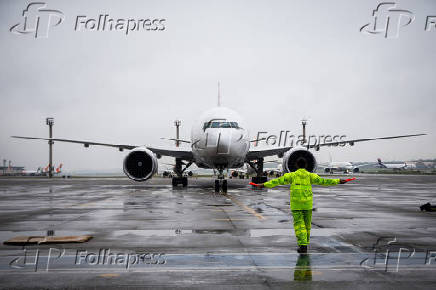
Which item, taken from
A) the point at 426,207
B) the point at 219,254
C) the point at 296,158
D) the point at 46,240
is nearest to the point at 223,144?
the point at 296,158

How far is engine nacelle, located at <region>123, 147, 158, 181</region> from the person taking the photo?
72.8 feet

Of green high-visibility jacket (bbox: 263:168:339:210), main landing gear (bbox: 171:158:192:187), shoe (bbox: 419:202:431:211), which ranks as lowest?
main landing gear (bbox: 171:158:192:187)

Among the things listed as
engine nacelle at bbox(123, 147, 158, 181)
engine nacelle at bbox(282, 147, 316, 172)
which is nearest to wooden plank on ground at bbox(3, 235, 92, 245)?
engine nacelle at bbox(123, 147, 158, 181)

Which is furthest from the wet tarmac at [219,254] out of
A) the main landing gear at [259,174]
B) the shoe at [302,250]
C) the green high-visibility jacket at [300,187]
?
the main landing gear at [259,174]

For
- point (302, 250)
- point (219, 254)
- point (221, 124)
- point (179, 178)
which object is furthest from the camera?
point (179, 178)

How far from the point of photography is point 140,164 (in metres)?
22.6

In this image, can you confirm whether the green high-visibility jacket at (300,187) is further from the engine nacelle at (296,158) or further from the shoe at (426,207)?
the engine nacelle at (296,158)

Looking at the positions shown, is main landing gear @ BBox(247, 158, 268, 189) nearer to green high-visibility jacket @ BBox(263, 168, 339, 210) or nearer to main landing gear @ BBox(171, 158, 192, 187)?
main landing gear @ BBox(171, 158, 192, 187)

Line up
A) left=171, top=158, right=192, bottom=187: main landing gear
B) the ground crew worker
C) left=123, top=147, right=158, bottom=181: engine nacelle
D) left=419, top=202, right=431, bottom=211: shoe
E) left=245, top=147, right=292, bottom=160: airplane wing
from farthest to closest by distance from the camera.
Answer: left=171, top=158, right=192, bottom=187: main landing gear < left=245, top=147, right=292, bottom=160: airplane wing < left=123, top=147, right=158, bottom=181: engine nacelle < left=419, top=202, right=431, bottom=211: shoe < the ground crew worker

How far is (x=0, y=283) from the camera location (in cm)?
458

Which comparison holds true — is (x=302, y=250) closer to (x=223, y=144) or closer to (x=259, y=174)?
(x=223, y=144)

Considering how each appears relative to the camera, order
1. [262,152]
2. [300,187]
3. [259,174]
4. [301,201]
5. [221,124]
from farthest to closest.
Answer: [259,174] → [262,152] → [221,124] → [300,187] → [301,201]

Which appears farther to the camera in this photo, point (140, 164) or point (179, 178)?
point (179, 178)

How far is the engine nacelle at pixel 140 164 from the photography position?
22.2 meters
